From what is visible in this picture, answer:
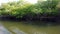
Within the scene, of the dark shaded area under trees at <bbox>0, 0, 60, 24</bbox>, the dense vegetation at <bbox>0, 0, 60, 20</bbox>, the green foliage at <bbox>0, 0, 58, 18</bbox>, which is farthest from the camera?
the green foliage at <bbox>0, 0, 58, 18</bbox>

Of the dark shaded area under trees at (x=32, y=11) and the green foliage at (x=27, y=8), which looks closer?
the dark shaded area under trees at (x=32, y=11)

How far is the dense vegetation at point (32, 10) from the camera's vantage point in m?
12.5

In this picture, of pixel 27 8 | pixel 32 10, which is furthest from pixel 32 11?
pixel 27 8

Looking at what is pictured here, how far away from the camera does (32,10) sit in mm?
13055

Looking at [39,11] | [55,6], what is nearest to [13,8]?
[39,11]

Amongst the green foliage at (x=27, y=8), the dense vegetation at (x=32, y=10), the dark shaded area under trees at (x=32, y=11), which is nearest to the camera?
the dark shaded area under trees at (x=32, y=11)

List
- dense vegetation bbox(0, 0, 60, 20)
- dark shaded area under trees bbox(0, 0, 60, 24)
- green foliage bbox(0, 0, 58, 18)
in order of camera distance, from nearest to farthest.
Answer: dark shaded area under trees bbox(0, 0, 60, 24) < dense vegetation bbox(0, 0, 60, 20) < green foliage bbox(0, 0, 58, 18)

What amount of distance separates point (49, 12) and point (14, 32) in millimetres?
4715

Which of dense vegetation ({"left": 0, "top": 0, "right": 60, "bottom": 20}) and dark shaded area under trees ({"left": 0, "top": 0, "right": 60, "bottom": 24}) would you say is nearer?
dark shaded area under trees ({"left": 0, "top": 0, "right": 60, "bottom": 24})

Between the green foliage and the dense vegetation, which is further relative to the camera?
the green foliage

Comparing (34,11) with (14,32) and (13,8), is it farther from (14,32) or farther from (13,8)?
(14,32)

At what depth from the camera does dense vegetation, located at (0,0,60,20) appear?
12.5 meters

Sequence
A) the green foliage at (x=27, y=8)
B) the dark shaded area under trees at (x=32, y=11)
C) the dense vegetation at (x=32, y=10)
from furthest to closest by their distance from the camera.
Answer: the green foliage at (x=27, y=8)
the dense vegetation at (x=32, y=10)
the dark shaded area under trees at (x=32, y=11)

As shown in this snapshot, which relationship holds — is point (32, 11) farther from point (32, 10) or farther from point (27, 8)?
point (27, 8)
